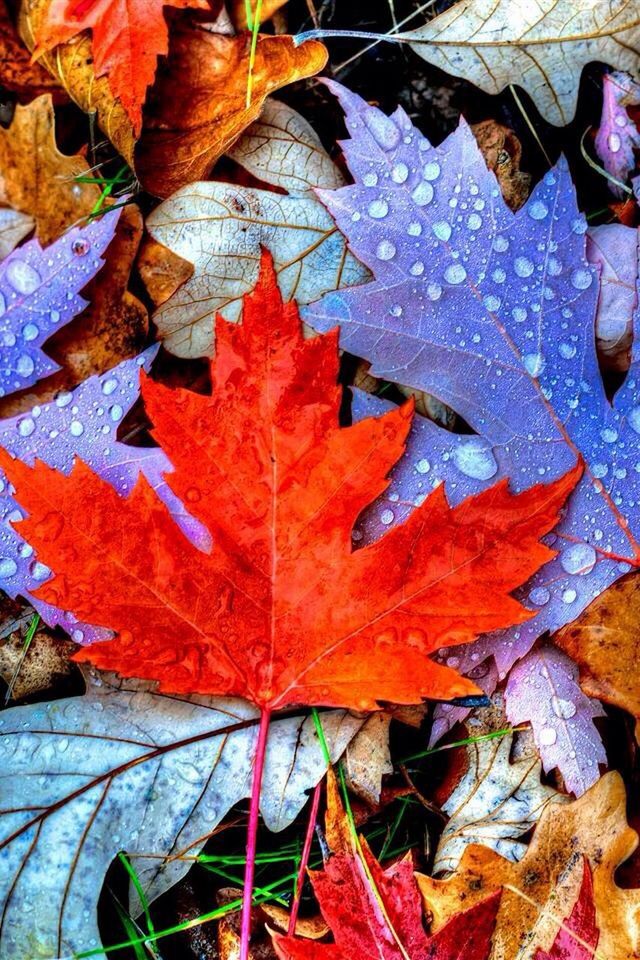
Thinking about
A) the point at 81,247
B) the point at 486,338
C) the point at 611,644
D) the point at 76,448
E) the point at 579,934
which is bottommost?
the point at 579,934

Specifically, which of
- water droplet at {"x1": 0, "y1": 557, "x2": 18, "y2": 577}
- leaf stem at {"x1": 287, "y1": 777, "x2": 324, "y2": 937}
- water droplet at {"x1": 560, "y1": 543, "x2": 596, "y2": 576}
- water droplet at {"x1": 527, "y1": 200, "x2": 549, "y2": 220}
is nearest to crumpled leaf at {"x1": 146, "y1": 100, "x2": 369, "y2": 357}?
water droplet at {"x1": 527, "y1": 200, "x2": 549, "y2": 220}

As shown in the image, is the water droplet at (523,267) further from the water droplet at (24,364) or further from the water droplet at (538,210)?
the water droplet at (24,364)

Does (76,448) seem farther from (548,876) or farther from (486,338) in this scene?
(548,876)

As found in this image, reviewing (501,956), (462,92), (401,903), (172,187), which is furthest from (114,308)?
(501,956)

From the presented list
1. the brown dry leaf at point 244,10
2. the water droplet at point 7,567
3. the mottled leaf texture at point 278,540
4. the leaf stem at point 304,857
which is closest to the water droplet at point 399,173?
the mottled leaf texture at point 278,540

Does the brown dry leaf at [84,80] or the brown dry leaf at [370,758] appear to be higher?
the brown dry leaf at [84,80]

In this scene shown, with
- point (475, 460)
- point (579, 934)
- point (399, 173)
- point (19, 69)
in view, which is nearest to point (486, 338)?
point (475, 460)
